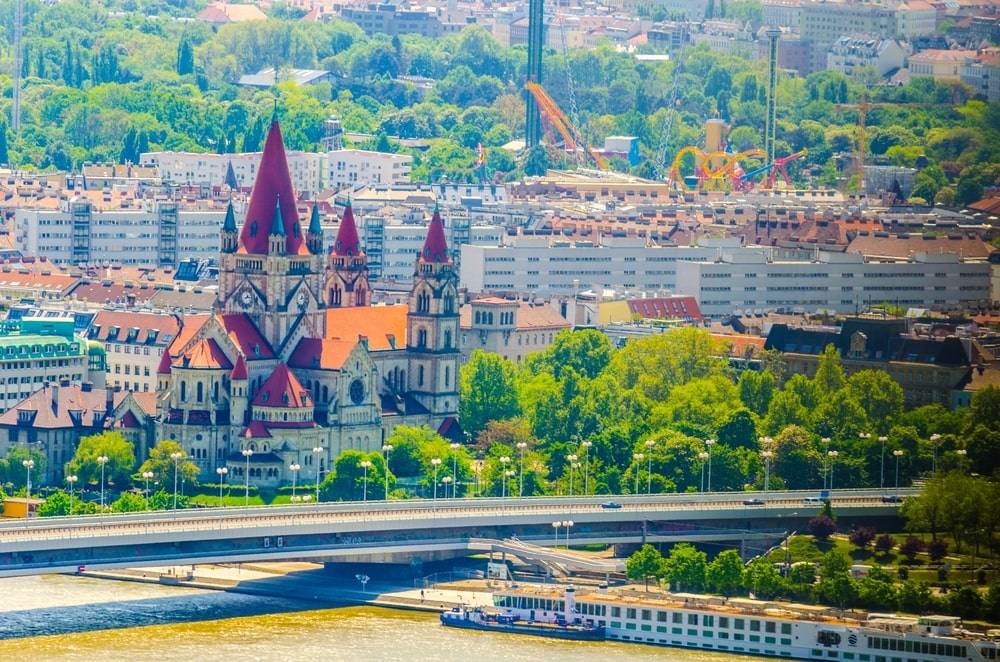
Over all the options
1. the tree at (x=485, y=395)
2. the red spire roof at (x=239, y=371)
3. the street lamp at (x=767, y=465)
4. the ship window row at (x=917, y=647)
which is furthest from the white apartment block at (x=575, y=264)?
the ship window row at (x=917, y=647)

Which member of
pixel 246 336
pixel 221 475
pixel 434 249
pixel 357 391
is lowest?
pixel 221 475

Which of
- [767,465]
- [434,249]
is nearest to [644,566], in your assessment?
[767,465]

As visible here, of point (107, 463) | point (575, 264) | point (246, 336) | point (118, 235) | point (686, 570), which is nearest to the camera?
point (686, 570)

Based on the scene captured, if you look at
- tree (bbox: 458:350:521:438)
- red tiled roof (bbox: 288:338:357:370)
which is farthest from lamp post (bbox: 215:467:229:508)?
tree (bbox: 458:350:521:438)

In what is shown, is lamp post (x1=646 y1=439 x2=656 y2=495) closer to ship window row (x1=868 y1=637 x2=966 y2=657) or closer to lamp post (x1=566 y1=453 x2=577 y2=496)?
lamp post (x1=566 y1=453 x2=577 y2=496)

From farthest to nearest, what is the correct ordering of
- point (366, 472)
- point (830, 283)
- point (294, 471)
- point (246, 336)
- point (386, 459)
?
point (830, 283), point (246, 336), point (386, 459), point (294, 471), point (366, 472)

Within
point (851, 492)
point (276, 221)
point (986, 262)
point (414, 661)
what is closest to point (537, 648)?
point (414, 661)

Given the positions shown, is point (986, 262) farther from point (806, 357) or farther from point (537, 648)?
point (537, 648)

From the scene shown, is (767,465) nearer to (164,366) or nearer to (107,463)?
(164,366)
